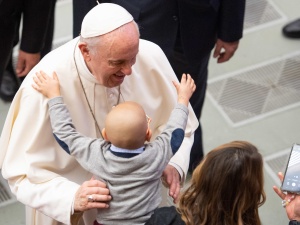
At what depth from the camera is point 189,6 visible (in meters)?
4.28

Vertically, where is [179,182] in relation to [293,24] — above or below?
above

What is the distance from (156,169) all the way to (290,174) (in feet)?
2.04

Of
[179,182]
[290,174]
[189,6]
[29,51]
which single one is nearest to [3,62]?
[29,51]

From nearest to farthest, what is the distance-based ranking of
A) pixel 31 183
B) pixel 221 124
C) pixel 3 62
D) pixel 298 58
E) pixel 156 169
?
1. pixel 156 169
2. pixel 31 183
3. pixel 3 62
4. pixel 221 124
5. pixel 298 58

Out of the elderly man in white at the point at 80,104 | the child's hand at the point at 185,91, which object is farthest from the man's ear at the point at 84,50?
the child's hand at the point at 185,91

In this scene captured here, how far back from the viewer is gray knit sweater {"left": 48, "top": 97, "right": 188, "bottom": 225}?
3.13 m

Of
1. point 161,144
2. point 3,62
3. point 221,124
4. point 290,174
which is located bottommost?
point 221,124

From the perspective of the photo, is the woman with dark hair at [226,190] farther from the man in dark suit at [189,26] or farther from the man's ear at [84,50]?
the man in dark suit at [189,26]

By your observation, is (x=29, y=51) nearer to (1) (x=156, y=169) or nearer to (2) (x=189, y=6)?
(2) (x=189, y=6)

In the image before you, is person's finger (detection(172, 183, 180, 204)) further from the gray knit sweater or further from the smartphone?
the smartphone

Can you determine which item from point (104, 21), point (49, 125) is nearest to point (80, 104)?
point (49, 125)

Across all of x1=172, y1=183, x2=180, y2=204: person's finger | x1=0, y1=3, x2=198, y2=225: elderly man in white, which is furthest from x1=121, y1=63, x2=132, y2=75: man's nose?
x1=172, y1=183, x2=180, y2=204: person's finger

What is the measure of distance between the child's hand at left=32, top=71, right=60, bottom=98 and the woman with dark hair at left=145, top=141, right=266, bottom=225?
0.66m

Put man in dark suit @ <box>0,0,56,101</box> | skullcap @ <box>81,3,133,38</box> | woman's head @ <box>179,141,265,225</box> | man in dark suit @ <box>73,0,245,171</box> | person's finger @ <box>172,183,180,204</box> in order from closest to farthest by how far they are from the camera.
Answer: woman's head @ <box>179,141,265,225</box> < skullcap @ <box>81,3,133,38</box> < person's finger @ <box>172,183,180,204</box> < man in dark suit @ <box>73,0,245,171</box> < man in dark suit @ <box>0,0,56,101</box>
